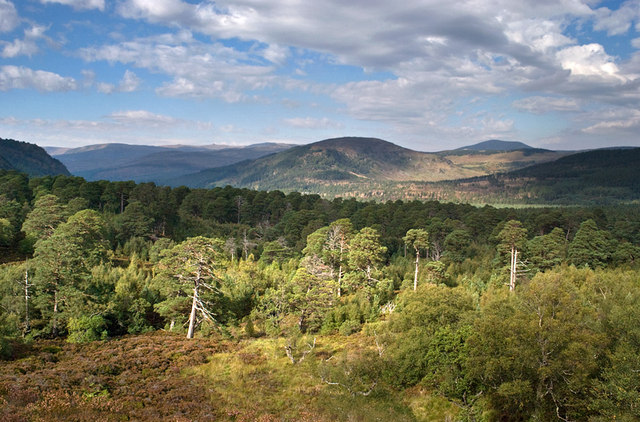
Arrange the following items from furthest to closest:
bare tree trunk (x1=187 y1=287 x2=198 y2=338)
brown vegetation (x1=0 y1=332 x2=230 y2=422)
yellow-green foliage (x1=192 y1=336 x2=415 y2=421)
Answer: bare tree trunk (x1=187 y1=287 x2=198 y2=338) → yellow-green foliage (x1=192 y1=336 x2=415 y2=421) → brown vegetation (x1=0 y1=332 x2=230 y2=422)

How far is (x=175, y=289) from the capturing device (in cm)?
3419

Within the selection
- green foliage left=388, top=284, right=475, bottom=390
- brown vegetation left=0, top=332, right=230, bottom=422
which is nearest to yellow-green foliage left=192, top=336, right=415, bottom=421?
brown vegetation left=0, top=332, right=230, bottom=422

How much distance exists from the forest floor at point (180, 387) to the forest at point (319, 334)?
13 centimetres

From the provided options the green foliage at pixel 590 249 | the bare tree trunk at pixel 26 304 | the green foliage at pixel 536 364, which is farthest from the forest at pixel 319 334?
the bare tree trunk at pixel 26 304

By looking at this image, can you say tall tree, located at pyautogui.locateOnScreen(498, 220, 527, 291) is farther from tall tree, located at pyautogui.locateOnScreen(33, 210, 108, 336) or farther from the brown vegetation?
tall tree, located at pyautogui.locateOnScreen(33, 210, 108, 336)

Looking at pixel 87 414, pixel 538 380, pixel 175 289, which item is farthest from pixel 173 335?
pixel 538 380

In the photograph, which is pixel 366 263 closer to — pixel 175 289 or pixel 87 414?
pixel 175 289

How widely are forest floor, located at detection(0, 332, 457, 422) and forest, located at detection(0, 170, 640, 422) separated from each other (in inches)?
5.3

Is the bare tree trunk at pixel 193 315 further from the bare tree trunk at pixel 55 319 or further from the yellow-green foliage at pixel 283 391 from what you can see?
the bare tree trunk at pixel 55 319

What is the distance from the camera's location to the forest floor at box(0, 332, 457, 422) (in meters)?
→ 18.9

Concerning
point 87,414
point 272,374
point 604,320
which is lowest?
point 272,374

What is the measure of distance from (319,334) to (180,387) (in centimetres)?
1538

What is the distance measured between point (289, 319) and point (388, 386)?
1526 centimetres

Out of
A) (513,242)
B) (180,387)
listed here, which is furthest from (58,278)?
(513,242)
